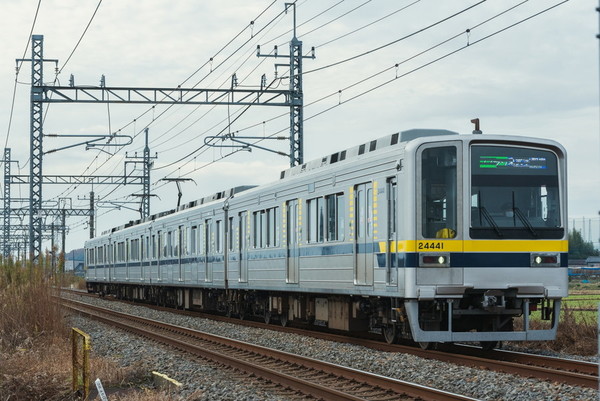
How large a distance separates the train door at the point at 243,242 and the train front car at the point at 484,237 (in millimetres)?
9817

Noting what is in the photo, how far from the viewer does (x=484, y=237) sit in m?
14.8

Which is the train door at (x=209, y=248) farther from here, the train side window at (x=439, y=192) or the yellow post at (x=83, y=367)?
the yellow post at (x=83, y=367)

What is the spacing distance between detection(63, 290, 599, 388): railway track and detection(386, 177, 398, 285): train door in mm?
1175

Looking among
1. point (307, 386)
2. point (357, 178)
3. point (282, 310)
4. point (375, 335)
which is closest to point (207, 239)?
point (282, 310)

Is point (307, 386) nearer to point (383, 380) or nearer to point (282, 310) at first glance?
point (383, 380)

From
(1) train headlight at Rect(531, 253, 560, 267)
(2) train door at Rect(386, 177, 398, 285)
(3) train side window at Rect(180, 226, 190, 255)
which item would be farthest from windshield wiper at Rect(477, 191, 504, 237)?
(3) train side window at Rect(180, 226, 190, 255)

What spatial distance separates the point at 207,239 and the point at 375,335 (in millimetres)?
10451

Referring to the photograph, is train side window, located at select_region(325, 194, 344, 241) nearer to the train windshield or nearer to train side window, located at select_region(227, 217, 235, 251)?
the train windshield

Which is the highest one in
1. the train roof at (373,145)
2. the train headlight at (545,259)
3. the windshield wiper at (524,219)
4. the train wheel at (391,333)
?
the train roof at (373,145)

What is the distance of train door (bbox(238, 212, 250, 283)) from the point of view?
964 inches

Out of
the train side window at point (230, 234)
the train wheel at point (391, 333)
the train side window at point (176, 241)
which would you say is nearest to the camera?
the train wheel at point (391, 333)

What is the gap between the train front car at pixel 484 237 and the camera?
1462 centimetres

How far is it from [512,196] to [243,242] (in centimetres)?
1095

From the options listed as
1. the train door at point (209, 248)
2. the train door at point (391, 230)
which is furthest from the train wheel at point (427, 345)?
the train door at point (209, 248)
